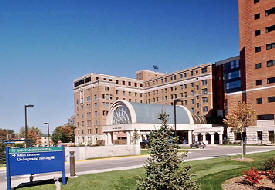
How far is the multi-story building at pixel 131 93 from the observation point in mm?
79000

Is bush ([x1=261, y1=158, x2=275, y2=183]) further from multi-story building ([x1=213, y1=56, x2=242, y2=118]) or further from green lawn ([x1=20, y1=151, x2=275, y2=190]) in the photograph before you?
multi-story building ([x1=213, y1=56, x2=242, y2=118])

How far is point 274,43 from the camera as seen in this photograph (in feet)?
169

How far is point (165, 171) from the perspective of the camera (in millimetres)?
8867

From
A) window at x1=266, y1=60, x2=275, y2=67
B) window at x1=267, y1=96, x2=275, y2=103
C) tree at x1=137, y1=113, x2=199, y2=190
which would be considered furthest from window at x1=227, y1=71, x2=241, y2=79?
tree at x1=137, y1=113, x2=199, y2=190

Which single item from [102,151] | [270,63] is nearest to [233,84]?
[270,63]

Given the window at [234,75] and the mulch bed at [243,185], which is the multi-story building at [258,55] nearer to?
the window at [234,75]

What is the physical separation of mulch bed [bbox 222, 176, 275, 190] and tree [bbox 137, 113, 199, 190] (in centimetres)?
484

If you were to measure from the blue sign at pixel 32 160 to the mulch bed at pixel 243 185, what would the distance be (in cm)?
888

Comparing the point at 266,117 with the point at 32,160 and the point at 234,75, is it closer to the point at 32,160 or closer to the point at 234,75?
the point at 234,75

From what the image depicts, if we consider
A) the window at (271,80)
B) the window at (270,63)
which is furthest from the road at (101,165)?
the window at (270,63)

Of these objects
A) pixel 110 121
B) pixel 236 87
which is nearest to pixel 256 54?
pixel 236 87

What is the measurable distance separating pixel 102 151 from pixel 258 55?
3940 cm

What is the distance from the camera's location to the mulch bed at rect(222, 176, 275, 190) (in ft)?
40.6

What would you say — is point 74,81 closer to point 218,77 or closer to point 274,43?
point 218,77
